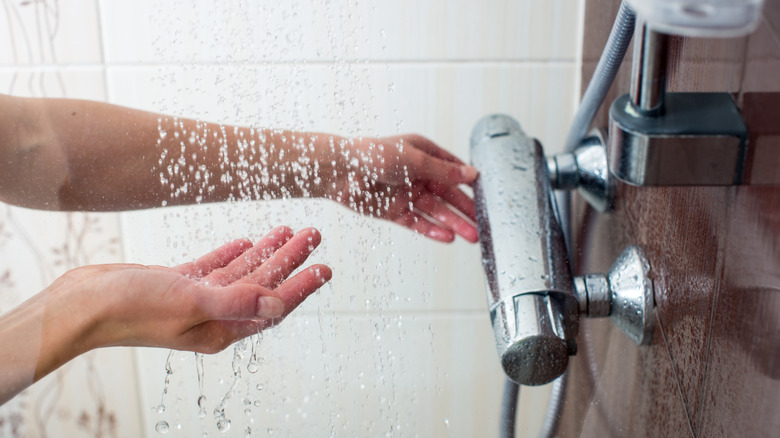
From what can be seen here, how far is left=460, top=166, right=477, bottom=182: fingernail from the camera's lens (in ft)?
1.95

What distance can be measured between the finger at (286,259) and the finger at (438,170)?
104mm

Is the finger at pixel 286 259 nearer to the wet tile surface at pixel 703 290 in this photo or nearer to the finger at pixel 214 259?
the finger at pixel 214 259

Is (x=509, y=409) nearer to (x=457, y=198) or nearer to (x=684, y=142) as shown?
(x=457, y=198)

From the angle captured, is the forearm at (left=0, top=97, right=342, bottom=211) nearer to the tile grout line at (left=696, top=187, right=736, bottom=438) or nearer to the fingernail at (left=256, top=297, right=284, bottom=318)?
the fingernail at (left=256, top=297, right=284, bottom=318)

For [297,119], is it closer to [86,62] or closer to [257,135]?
[257,135]

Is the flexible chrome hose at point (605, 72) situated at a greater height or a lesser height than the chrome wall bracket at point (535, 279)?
greater

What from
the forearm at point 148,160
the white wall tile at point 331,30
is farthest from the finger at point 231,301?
the white wall tile at point 331,30

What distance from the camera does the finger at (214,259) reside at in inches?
19.9

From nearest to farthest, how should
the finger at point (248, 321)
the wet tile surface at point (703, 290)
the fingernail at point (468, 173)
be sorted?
the wet tile surface at point (703, 290)
the finger at point (248, 321)
the fingernail at point (468, 173)

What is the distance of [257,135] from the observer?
1.95 feet

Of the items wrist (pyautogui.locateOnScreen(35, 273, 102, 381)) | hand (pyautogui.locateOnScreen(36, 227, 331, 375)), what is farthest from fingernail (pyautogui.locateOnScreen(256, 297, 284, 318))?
wrist (pyautogui.locateOnScreen(35, 273, 102, 381))

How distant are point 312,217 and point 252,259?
8 centimetres

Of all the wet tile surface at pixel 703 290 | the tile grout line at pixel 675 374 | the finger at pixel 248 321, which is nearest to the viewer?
the wet tile surface at pixel 703 290

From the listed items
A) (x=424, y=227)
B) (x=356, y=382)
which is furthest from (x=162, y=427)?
(x=424, y=227)
